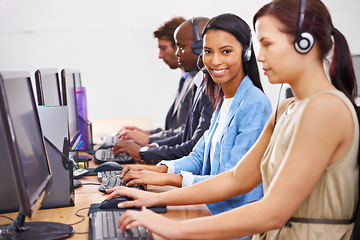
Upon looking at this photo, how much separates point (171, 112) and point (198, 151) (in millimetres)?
1385

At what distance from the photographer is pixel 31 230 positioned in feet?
3.97

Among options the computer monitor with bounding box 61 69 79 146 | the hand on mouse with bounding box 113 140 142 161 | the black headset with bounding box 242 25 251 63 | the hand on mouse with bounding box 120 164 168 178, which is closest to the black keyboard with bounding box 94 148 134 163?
the hand on mouse with bounding box 113 140 142 161

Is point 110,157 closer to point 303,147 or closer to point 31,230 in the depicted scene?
point 31,230

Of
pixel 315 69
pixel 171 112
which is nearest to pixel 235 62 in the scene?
pixel 315 69

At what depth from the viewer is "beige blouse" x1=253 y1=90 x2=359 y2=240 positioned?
100 cm

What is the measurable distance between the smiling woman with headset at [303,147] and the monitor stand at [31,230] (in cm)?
20

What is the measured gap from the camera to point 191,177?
1607 millimetres

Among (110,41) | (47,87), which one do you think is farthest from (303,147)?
(110,41)

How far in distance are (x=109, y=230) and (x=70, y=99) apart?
1.09m

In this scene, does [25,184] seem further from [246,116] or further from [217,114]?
[217,114]

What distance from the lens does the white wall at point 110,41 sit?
16.6 ft

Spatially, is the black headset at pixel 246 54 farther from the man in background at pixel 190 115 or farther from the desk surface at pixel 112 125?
the desk surface at pixel 112 125

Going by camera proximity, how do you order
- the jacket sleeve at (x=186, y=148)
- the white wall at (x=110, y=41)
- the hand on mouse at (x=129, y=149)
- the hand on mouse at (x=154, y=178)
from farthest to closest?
1. the white wall at (x=110, y=41)
2. the hand on mouse at (x=129, y=149)
3. the jacket sleeve at (x=186, y=148)
4. the hand on mouse at (x=154, y=178)

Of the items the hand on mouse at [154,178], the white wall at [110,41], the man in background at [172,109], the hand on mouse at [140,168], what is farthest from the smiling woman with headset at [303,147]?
the white wall at [110,41]
